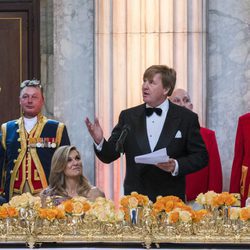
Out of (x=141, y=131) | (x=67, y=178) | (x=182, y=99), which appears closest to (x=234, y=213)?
(x=141, y=131)

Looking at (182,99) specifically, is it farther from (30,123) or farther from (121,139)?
(121,139)

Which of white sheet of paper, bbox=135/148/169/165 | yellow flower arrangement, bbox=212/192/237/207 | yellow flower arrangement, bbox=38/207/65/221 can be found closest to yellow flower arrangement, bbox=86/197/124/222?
yellow flower arrangement, bbox=38/207/65/221

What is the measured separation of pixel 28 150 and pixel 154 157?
6.46 ft

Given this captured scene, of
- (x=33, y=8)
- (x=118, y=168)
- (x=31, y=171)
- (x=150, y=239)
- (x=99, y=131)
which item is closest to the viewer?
(x=150, y=239)

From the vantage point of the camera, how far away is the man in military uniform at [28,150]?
10031mm

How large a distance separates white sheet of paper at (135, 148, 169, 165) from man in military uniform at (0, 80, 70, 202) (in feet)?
5.87

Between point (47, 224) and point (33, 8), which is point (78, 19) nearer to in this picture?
point (33, 8)

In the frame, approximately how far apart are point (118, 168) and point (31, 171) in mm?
1143

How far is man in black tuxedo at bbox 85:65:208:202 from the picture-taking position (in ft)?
29.0

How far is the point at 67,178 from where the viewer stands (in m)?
9.27

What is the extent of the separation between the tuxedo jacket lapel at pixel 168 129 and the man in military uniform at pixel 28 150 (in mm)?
1399

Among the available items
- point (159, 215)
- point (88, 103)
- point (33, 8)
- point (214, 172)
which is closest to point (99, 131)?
point (159, 215)

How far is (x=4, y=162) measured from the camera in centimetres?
1012

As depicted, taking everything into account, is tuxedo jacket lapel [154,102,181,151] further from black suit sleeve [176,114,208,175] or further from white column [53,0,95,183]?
white column [53,0,95,183]
